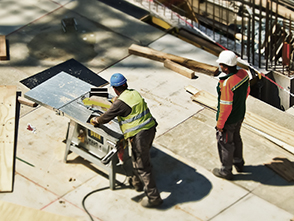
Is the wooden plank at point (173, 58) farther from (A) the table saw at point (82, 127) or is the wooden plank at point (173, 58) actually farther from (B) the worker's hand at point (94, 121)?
(B) the worker's hand at point (94, 121)

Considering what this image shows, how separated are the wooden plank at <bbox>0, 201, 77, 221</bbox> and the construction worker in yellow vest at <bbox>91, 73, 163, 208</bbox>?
3.70 feet

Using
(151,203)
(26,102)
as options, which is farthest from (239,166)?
(26,102)

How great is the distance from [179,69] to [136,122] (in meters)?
3.59

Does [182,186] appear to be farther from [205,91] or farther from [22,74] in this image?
[22,74]

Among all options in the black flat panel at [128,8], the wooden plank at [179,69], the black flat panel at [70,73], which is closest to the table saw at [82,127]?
the black flat panel at [70,73]

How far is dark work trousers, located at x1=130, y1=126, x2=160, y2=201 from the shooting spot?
254 inches

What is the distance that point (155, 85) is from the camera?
31.1 feet

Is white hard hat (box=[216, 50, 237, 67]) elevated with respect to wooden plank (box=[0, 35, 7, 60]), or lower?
elevated

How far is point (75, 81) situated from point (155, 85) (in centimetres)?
217

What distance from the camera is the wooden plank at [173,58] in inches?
384

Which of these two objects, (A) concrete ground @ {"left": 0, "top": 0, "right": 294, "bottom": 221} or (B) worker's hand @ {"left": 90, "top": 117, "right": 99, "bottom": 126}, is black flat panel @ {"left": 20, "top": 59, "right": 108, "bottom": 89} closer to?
(A) concrete ground @ {"left": 0, "top": 0, "right": 294, "bottom": 221}

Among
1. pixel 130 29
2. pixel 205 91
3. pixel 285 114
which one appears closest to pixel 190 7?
pixel 130 29

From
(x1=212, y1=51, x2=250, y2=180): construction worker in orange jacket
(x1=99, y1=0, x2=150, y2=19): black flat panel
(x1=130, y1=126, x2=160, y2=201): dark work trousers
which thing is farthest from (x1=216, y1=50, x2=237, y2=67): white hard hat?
(x1=99, y1=0, x2=150, y2=19): black flat panel

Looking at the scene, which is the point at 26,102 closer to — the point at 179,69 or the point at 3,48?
the point at 3,48
